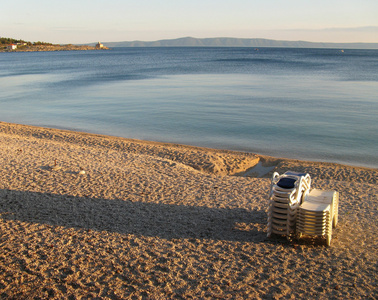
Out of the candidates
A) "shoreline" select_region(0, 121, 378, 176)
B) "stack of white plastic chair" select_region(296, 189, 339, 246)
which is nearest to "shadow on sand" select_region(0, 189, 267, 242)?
"stack of white plastic chair" select_region(296, 189, 339, 246)

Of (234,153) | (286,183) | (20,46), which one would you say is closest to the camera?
(286,183)

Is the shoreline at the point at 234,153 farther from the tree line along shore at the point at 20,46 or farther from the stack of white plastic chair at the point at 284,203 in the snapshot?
the tree line along shore at the point at 20,46

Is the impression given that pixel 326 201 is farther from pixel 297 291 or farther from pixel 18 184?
pixel 18 184

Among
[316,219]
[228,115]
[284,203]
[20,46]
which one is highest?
[20,46]

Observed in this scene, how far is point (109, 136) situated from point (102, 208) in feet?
32.8

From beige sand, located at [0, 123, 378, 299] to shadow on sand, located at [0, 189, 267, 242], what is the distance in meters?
0.02

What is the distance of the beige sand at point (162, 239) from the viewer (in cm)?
506

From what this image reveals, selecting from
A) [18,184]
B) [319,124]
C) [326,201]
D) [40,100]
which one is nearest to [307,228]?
[326,201]

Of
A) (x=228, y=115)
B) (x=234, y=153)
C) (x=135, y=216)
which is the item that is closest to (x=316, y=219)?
(x=135, y=216)

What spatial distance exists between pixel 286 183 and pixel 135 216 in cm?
313

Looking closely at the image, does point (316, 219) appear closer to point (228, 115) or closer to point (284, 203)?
point (284, 203)

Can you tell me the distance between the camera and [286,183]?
20.8 ft

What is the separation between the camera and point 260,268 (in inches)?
219

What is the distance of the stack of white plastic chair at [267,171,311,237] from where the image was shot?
620cm
